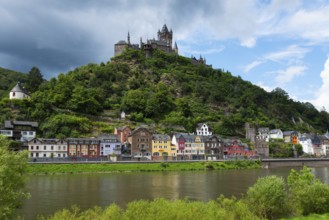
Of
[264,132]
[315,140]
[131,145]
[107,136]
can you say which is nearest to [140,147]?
[131,145]

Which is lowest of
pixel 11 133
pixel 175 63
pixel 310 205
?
pixel 310 205

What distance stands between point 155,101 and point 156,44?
56212 mm

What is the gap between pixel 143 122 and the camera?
96.4 m

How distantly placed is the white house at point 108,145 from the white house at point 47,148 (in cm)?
814

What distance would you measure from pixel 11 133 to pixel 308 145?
8680 cm

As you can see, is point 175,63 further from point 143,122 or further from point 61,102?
point 61,102

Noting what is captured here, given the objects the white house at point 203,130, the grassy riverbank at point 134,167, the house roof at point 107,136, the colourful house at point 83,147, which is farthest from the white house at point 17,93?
the white house at point 203,130

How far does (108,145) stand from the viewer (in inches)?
3113

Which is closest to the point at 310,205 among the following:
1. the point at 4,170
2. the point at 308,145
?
the point at 4,170

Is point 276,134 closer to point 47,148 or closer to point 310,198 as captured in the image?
point 47,148

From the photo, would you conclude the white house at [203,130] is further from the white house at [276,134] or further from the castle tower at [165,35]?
the castle tower at [165,35]

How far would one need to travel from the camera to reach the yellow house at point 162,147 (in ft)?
275

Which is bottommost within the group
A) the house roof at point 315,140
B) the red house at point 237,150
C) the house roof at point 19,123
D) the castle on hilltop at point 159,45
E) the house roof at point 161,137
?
the red house at point 237,150

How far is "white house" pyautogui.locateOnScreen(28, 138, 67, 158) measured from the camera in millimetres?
73188
